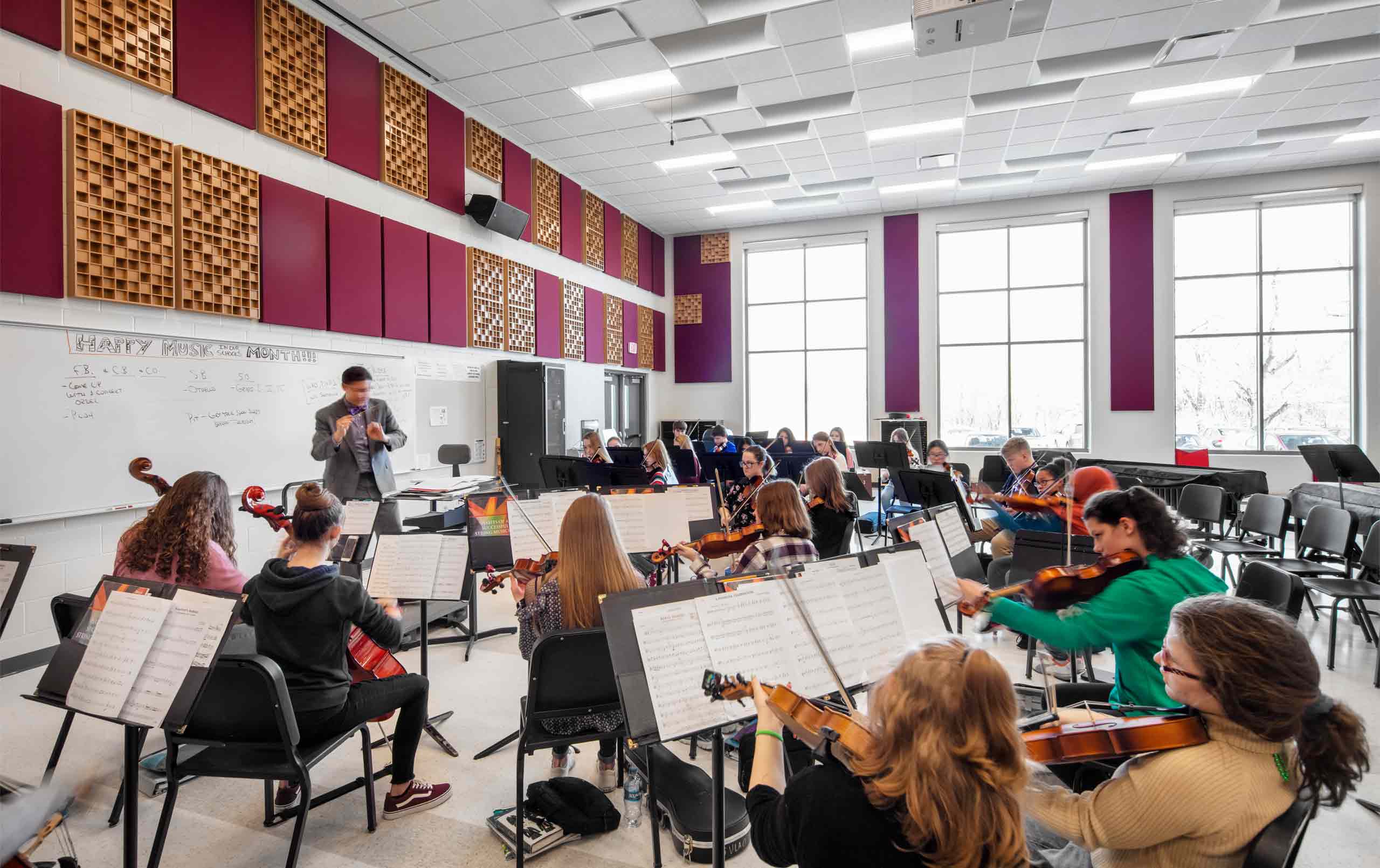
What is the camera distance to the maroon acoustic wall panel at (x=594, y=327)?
8.84 metres

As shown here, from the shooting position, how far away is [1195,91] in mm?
6184

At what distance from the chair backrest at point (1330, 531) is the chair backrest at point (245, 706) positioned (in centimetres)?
543

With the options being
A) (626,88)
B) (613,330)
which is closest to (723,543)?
(626,88)

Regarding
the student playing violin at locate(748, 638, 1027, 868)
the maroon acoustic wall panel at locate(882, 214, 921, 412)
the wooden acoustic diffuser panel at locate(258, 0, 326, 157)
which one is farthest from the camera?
the maroon acoustic wall panel at locate(882, 214, 921, 412)

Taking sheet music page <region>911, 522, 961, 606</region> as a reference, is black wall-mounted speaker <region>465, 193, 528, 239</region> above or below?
above

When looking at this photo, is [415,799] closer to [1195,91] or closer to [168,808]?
[168,808]

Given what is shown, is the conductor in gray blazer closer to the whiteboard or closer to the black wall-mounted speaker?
the whiteboard

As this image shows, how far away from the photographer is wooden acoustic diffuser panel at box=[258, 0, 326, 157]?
4566 millimetres

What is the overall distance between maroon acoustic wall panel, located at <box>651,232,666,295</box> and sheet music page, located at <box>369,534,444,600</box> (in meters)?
8.39

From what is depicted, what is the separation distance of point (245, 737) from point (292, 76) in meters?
4.71

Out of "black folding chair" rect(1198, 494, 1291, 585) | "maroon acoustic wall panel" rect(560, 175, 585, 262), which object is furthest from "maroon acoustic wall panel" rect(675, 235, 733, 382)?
"black folding chair" rect(1198, 494, 1291, 585)

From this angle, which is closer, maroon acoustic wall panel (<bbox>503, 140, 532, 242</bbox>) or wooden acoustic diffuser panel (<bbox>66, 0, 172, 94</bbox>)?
wooden acoustic diffuser panel (<bbox>66, 0, 172, 94</bbox>)

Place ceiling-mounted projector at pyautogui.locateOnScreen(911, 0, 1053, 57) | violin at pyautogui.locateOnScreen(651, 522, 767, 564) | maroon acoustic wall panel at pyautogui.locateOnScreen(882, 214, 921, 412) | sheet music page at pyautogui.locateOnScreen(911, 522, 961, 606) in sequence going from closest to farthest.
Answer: sheet music page at pyautogui.locateOnScreen(911, 522, 961, 606), violin at pyautogui.locateOnScreen(651, 522, 767, 564), ceiling-mounted projector at pyautogui.locateOnScreen(911, 0, 1053, 57), maroon acoustic wall panel at pyautogui.locateOnScreen(882, 214, 921, 412)

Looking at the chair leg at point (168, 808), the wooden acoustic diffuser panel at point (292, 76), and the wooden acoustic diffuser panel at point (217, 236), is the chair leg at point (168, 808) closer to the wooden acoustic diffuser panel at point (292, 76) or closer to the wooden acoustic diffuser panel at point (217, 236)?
the wooden acoustic diffuser panel at point (217, 236)
